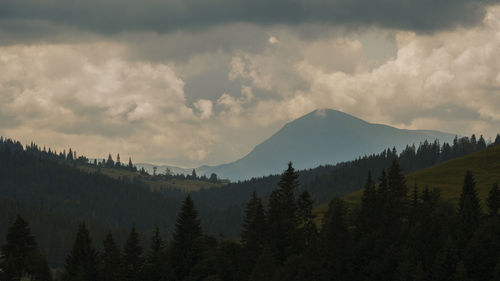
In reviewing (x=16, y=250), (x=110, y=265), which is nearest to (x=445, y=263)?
(x=110, y=265)

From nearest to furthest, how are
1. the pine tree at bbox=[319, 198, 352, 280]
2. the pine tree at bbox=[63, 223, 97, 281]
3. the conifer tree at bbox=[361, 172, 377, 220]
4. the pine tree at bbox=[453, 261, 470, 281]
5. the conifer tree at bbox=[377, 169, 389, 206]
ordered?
the pine tree at bbox=[453, 261, 470, 281]
the pine tree at bbox=[319, 198, 352, 280]
the conifer tree at bbox=[361, 172, 377, 220]
the conifer tree at bbox=[377, 169, 389, 206]
the pine tree at bbox=[63, 223, 97, 281]

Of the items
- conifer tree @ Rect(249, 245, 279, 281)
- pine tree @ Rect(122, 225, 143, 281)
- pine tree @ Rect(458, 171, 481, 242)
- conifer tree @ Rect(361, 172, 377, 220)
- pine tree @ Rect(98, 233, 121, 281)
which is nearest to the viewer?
conifer tree @ Rect(249, 245, 279, 281)

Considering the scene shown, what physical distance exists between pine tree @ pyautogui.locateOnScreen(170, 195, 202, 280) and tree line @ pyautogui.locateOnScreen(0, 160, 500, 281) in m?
0.16

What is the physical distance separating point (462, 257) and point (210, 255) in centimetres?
3870

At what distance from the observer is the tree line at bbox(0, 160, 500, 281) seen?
91.4 metres

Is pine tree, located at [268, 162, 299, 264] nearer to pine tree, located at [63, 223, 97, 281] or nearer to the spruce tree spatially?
the spruce tree

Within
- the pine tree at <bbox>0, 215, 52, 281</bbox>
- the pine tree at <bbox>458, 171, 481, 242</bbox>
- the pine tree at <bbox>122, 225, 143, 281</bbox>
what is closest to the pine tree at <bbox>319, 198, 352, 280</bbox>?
the pine tree at <bbox>458, 171, 481, 242</bbox>

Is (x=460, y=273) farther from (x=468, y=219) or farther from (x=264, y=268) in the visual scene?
(x=264, y=268)

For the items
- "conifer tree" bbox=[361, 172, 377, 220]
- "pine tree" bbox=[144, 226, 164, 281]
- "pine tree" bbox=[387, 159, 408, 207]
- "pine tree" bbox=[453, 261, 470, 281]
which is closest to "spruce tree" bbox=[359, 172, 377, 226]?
"conifer tree" bbox=[361, 172, 377, 220]

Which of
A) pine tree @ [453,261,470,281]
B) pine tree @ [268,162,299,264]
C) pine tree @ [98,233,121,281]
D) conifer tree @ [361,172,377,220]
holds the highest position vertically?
conifer tree @ [361,172,377,220]

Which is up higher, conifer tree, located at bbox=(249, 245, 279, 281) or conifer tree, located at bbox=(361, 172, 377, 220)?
conifer tree, located at bbox=(361, 172, 377, 220)

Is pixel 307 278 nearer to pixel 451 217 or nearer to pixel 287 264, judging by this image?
pixel 287 264

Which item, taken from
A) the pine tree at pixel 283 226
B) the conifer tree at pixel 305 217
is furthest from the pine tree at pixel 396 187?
the pine tree at pixel 283 226

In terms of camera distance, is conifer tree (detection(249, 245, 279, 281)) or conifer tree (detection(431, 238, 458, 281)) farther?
conifer tree (detection(249, 245, 279, 281))
